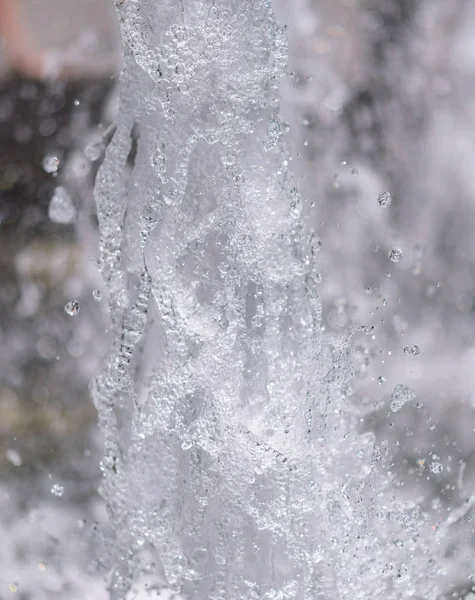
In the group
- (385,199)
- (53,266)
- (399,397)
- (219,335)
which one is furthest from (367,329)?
(53,266)

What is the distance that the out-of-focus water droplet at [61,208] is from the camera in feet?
3.22

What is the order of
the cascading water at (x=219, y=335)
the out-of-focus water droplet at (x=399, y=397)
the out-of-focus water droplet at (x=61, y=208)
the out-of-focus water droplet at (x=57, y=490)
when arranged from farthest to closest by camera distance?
1. the out-of-focus water droplet at (x=61, y=208)
2. the out-of-focus water droplet at (x=57, y=490)
3. the out-of-focus water droplet at (x=399, y=397)
4. the cascading water at (x=219, y=335)

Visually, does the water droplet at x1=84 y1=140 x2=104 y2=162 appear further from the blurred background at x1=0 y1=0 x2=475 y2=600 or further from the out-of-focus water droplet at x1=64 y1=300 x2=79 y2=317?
the out-of-focus water droplet at x1=64 y1=300 x2=79 y2=317

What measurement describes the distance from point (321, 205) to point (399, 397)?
0.95 ft

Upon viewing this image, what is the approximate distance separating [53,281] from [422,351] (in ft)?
1.68

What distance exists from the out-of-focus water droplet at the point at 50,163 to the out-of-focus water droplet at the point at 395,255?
1.54ft

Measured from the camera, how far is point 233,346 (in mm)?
520

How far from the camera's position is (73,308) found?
2.93 feet

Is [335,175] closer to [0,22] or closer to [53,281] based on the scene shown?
[53,281]

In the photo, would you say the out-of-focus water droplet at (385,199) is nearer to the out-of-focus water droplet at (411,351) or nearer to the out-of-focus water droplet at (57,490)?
the out-of-focus water droplet at (411,351)

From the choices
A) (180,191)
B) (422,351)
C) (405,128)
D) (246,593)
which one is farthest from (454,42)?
(246,593)

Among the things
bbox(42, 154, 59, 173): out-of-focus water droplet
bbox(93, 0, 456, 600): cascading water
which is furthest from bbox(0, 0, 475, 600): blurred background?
bbox(93, 0, 456, 600): cascading water

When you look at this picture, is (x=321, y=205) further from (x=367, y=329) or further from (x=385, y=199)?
(x=367, y=329)

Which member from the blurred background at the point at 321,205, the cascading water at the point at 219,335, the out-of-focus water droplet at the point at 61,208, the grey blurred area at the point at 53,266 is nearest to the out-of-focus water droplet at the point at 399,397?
the blurred background at the point at 321,205
